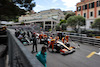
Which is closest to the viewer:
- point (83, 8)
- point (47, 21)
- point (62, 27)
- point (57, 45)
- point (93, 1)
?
point (57, 45)

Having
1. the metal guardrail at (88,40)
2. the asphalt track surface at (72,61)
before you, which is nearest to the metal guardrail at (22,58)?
the asphalt track surface at (72,61)

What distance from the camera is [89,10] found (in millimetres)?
28906

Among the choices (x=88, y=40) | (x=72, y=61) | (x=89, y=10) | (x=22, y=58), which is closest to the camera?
(x=22, y=58)

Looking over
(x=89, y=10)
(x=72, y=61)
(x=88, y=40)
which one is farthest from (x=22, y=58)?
(x=89, y=10)

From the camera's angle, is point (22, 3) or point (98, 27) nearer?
point (22, 3)

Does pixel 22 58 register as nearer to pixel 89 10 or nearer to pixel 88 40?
pixel 88 40

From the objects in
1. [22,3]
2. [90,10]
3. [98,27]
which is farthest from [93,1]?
[22,3]

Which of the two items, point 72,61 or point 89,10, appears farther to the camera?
point 89,10

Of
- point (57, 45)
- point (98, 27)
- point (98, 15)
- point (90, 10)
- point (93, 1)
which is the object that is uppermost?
point (93, 1)

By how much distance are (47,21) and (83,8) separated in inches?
845

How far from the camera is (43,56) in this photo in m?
3.63

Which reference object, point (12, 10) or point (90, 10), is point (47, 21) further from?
point (12, 10)

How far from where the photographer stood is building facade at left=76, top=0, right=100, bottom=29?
26.5 m

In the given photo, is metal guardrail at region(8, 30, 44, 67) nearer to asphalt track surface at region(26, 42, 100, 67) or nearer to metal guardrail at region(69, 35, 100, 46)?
asphalt track surface at region(26, 42, 100, 67)
